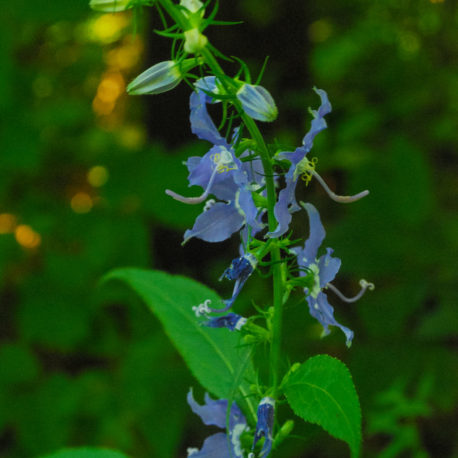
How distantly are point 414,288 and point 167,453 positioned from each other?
136 centimetres

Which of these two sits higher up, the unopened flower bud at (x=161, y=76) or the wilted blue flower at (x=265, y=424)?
the unopened flower bud at (x=161, y=76)

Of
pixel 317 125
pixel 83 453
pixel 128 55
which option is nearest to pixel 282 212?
pixel 317 125

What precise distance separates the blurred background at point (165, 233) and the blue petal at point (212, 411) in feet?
3.57

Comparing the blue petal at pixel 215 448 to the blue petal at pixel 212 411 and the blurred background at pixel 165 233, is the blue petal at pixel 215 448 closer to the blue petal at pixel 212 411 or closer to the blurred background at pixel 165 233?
the blue petal at pixel 212 411

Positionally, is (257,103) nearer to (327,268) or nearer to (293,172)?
(293,172)

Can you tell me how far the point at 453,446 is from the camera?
11.9ft

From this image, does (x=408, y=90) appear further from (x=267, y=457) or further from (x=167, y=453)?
(x=267, y=457)

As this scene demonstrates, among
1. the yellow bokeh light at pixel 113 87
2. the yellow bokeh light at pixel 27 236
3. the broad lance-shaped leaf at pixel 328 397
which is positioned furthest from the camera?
the yellow bokeh light at pixel 113 87

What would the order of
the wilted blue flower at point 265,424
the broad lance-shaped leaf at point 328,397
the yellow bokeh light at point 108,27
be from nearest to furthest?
1. the broad lance-shaped leaf at point 328,397
2. the wilted blue flower at point 265,424
3. the yellow bokeh light at point 108,27

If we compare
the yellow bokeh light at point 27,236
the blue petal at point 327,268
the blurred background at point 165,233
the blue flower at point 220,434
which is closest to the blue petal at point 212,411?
the blue flower at point 220,434

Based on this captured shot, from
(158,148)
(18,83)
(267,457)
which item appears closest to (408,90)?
(158,148)

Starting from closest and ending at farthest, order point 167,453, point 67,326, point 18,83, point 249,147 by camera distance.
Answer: point 249,147, point 167,453, point 67,326, point 18,83

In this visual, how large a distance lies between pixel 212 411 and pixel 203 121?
1.93 feet

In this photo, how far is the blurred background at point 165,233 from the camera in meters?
3.18
